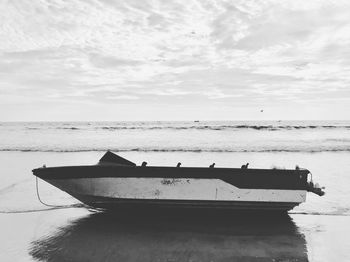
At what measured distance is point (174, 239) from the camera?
5.70 metres

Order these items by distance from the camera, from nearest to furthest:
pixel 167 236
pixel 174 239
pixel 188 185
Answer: pixel 174 239, pixel 167 236, pixel 188 185

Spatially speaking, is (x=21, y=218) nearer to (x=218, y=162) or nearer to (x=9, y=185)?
(x=9, y=185)

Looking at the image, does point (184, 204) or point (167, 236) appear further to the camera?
point (184, 204)

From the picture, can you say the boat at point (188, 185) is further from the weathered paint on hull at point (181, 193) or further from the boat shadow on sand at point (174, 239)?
the boat shadow on sand at point (174, 239)

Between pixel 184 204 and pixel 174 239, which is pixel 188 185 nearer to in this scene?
pixel 184 204

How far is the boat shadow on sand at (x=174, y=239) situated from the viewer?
4.96 metres

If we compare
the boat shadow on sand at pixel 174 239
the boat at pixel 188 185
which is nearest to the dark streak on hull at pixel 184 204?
the boat at pixel 188 185

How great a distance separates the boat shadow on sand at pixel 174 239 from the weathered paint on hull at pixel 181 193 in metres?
0.38

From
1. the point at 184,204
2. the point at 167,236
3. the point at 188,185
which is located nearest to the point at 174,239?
the point at 167,236

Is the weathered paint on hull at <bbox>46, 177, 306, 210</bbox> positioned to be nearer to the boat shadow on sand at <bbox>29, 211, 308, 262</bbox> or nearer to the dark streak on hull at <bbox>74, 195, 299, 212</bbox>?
the dark streak on hull at <bbox>74, 195, 299, 212</bbox>

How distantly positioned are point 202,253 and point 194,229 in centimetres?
122

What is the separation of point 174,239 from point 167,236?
8.3 inches

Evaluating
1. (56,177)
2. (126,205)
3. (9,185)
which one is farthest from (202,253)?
(9,185)

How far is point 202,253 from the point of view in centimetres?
504
